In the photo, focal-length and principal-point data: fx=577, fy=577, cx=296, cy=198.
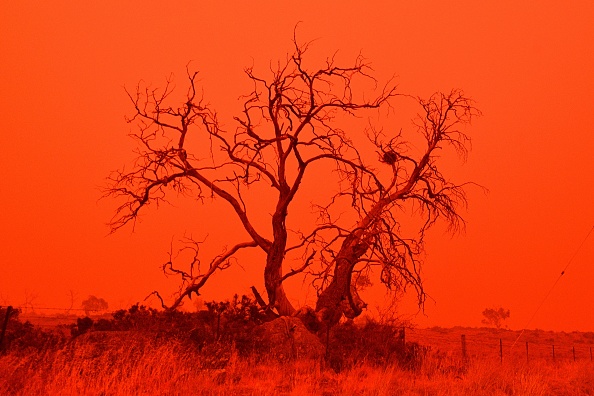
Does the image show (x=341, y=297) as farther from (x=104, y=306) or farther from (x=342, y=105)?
(x=104, y=306)

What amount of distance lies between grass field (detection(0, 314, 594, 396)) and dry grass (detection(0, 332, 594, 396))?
0.01 m

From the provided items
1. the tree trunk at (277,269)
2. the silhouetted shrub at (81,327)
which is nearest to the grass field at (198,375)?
the silhouetted shrub at (81,327)

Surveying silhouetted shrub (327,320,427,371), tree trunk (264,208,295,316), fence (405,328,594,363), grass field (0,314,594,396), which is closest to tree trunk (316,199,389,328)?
silhouetted shrub (327,320,427,371)

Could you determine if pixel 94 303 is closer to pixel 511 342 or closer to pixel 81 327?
pixel 511 342

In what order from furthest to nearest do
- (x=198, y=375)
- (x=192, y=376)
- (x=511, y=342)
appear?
(x=511, y=342)
(x=198, y=375)
(x=192, y=376)

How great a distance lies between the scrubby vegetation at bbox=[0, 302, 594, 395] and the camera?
9.75 meters

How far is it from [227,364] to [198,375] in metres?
1.72

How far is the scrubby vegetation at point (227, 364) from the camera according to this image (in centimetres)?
975

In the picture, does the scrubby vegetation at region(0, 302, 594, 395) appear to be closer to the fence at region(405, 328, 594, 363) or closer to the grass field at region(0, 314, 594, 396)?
the grass field at region(0, 314, 594, 396)

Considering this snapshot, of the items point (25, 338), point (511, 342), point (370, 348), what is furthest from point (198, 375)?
point (511, 342)

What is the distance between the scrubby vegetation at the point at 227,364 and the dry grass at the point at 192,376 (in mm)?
24

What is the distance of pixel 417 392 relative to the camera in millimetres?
11031

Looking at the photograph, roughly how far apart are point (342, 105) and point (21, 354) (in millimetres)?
12224

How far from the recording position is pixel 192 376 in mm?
10797
